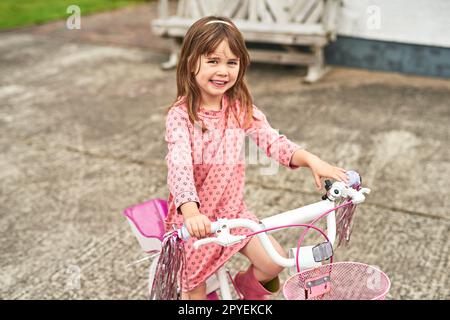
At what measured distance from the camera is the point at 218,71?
1.92 m

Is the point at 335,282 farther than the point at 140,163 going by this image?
No

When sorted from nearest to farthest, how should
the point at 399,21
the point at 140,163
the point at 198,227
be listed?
the point at 198,227, the point at 140,163, the point at 399,21

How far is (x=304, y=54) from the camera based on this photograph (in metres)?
6.54

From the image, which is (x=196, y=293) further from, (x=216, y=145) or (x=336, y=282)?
(x=336, y=282)

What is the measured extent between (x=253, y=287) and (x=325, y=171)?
1.92 ft

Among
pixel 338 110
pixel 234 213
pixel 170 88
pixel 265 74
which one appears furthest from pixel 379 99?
pixel 234 213

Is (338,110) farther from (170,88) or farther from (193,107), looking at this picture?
(193,107)

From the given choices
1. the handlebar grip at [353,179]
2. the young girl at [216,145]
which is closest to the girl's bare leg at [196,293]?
the young girl at [216,145]

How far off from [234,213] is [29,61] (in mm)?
5836

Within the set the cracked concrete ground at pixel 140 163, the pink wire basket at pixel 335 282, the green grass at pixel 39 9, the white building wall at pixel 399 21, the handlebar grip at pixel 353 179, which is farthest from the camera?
the green grass at pixel 39 9

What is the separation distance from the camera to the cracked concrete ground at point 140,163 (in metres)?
3.19

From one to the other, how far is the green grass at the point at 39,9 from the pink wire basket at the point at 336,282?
852cm

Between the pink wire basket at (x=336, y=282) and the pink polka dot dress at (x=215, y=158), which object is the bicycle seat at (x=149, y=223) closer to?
the pink polka dot dress at (x=215, y=158)

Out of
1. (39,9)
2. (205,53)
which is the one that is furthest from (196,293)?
(39,9)
